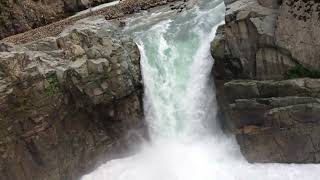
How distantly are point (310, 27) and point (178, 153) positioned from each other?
8.08m

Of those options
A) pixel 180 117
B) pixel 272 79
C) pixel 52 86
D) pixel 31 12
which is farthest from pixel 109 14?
pixel 272 79

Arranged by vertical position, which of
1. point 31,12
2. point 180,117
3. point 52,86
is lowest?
point 180,117

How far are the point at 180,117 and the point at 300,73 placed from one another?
599cm

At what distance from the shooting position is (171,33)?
24.5 metres

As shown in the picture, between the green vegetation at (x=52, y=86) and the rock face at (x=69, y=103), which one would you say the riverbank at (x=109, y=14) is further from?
the green vegetation at (x=52, y=86)

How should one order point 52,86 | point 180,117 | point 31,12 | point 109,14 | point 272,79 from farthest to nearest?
point 31,12, point 109,14, point 180,117, point 272,79, point 52,86

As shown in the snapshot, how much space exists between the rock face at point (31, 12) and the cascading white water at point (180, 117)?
618 inches

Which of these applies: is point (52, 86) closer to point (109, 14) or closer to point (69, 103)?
point (69, 103)

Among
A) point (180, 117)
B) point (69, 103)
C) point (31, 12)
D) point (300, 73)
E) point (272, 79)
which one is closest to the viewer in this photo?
point (300, 73)

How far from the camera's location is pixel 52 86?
800 inches

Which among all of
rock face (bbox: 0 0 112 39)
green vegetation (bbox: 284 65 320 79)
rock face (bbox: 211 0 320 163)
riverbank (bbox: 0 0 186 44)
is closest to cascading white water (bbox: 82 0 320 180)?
rock face (bbox: 211 0 320 163)

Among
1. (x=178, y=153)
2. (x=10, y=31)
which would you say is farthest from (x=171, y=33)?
(x=10, y=31)

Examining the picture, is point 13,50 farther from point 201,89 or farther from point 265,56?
point 265,56

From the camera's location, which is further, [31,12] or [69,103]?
[31,12]
